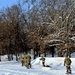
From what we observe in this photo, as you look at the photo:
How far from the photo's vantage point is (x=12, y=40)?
6391cm

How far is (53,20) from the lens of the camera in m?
55.4

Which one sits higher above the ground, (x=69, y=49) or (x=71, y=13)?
(x=71, y=13)

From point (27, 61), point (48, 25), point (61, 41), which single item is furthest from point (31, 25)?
point (27, 61)

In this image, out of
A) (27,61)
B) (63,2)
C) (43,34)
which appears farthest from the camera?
(43,34)

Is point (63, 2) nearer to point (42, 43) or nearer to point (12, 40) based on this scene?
point (42, 43)

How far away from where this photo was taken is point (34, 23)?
60.6 m

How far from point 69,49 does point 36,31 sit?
9285mm

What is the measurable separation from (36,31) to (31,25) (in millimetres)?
2952

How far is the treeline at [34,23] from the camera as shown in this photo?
2092 inches

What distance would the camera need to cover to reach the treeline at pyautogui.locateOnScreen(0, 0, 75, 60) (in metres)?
53.1

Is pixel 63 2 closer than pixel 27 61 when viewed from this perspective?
No

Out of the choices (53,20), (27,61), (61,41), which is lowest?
(27,61)

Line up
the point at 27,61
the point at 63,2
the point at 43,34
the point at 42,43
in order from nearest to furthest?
the point at 27,61, the point at 63,2, the point at 42,43, the point at 43,34

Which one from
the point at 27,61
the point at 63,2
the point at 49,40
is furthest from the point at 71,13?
the point at 27,61
